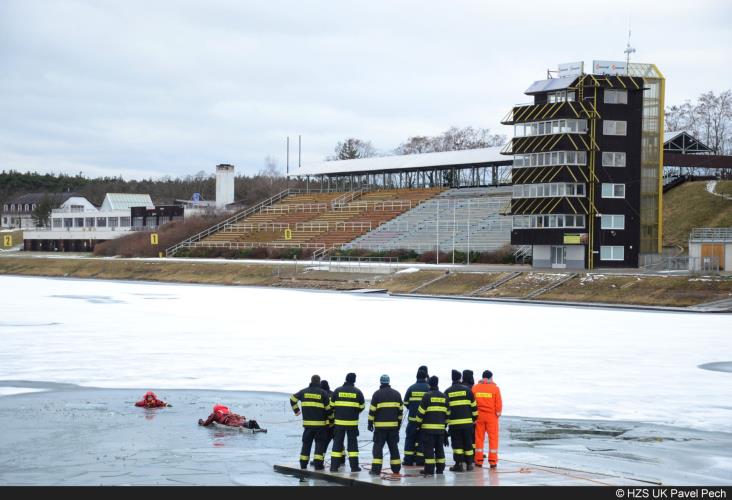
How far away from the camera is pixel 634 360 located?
106 ft

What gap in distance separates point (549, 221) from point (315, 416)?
64.3 metres

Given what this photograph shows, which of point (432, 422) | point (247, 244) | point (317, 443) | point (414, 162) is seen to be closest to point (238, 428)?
point (317, 443)

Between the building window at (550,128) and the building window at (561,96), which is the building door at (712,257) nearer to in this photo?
the building window at (550,128)

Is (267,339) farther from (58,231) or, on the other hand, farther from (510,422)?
(58,231)

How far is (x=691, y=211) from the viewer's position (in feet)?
310

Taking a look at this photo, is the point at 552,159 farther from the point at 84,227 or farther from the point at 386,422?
the point at 84,227

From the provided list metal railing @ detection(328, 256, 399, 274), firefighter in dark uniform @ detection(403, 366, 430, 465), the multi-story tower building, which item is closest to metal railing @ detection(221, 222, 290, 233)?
metal railing @ detection(328, 256, 399, 274)

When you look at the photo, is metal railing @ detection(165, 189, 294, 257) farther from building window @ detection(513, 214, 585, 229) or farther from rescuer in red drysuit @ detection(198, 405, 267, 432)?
rescuer in red drysuit @ detection(198, 405, 267, 432)

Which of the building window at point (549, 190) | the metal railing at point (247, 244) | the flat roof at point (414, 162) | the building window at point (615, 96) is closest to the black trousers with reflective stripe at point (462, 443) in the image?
the building window at point (549, 190)

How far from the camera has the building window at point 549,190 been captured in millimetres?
78062

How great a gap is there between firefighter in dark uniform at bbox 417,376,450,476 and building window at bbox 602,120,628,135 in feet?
212

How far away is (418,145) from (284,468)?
169 m

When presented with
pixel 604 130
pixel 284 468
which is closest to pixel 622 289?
pixel 604 130

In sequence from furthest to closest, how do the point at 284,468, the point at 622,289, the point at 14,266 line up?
the point at 14,266 → the point at 622,289 → the point at 284,468
